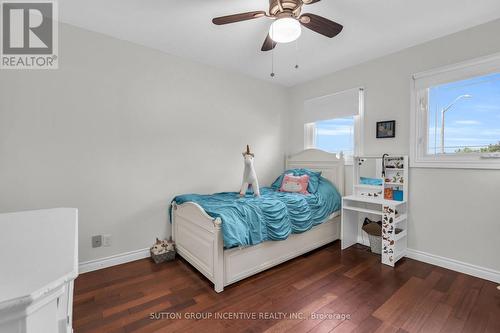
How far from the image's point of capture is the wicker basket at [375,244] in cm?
280

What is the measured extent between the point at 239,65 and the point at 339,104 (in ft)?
5.05

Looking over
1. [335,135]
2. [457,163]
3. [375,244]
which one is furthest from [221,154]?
[457,163]

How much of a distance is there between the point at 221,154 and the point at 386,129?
2.17 metres

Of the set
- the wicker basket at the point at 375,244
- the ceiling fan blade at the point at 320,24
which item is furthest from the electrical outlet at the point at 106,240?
the wicker basket at the point at 375,244

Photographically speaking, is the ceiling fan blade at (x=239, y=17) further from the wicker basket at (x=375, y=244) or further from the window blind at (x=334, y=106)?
the wicker basket at (x=375, y=244)

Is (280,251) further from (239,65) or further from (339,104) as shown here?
(239,65)

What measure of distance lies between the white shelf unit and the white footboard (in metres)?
1.76

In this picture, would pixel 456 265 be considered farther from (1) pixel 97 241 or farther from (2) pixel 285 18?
(1) pixel 97 241

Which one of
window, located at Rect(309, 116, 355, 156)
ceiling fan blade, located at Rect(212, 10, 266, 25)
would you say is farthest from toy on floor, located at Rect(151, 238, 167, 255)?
window, located at Rect(309, 116, 355, 156)

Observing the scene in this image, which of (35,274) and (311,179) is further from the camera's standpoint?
(311,179)

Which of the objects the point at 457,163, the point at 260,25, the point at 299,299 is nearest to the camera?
the point at 299,299

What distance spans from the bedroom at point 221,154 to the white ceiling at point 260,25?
0.02 meters

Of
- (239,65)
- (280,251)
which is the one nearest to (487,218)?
(280,251)

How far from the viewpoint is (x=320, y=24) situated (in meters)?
1.81
